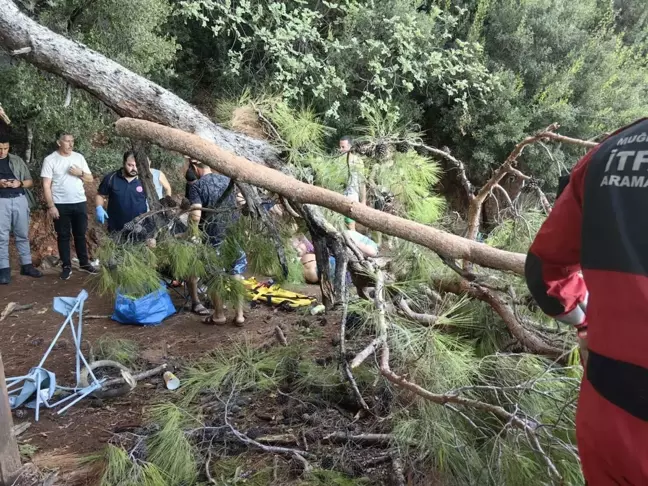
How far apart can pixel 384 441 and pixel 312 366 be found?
595 millimetres

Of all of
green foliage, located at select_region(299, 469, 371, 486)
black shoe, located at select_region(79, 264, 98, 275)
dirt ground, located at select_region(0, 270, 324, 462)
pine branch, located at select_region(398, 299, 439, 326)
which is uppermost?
pine branch, located at select_region(398, 299, 439, 326)

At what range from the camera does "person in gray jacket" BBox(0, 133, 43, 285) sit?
4.12 metres

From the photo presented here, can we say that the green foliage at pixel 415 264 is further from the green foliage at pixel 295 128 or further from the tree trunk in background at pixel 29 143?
the tree trunk in background at pixel 29 143

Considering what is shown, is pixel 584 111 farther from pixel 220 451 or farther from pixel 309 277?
pixel 220 451

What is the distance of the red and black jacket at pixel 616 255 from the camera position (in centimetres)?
84

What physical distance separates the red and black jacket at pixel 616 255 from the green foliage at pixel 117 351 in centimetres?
261

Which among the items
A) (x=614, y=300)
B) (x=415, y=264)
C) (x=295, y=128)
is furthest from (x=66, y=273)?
(x=614, y=300)

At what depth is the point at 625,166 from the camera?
870 mm

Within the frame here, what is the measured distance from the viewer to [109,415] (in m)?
2.49

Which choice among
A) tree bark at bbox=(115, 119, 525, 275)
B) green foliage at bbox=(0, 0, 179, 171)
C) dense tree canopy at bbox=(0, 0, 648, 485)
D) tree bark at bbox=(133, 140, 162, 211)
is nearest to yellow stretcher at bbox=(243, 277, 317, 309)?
dense tree canopy at bbox=(0, 0, 648, 485)

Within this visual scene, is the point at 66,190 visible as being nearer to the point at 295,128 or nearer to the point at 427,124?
the point at 295,128

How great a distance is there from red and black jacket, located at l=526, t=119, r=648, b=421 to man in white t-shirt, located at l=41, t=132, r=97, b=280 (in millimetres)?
4171

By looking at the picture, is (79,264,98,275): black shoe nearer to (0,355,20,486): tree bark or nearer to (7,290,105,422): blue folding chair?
(7,290,105,422): blue folding chair

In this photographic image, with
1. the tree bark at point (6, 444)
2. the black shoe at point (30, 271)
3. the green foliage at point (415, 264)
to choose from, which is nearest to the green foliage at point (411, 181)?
the green foliage at point (415, 264)
